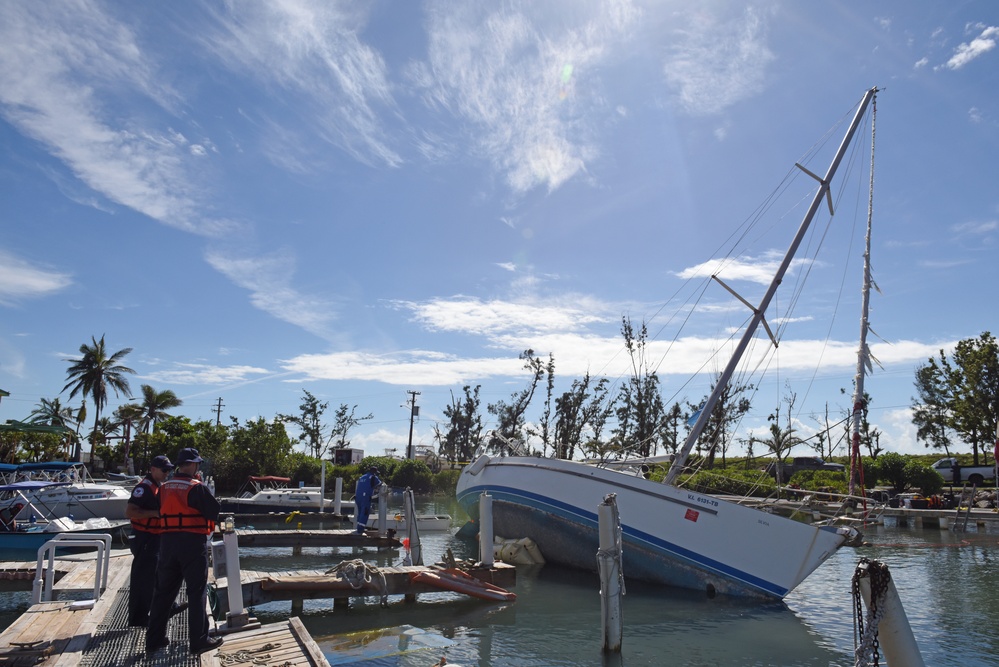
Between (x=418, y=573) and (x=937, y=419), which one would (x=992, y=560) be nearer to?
(x=418, y=573)

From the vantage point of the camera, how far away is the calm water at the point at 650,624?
30.1 feet

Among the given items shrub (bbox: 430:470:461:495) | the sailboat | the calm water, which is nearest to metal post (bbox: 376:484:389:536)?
the calm water

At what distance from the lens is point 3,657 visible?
5.61 meters

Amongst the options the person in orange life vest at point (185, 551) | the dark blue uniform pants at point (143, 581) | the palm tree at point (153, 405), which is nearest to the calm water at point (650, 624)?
the dark blue uniform pants at point (143, 581)

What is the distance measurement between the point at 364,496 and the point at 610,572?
1050cm

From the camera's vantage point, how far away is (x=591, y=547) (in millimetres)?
14594

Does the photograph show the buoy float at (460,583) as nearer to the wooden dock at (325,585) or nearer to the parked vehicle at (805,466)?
the wooden dock at (325,585)

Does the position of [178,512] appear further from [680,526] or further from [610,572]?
[680,526]

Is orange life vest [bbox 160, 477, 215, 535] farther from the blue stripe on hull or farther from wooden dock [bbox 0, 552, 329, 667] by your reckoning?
the blue stripe on hull

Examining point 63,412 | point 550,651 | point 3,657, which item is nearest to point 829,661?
point 550,651

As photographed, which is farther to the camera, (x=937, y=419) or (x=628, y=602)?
(x=937, y=419)

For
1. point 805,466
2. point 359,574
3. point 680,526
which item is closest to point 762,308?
point 680,526

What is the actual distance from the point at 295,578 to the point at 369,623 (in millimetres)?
1319

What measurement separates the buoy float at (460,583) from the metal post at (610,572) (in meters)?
3.01
